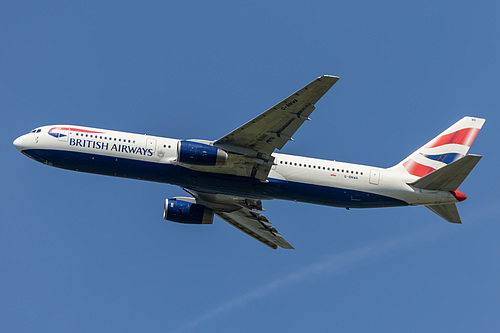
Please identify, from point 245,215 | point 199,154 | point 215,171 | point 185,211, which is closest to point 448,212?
point 245,215

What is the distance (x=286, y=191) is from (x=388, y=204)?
326 inches

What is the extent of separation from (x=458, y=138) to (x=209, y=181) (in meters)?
21.3

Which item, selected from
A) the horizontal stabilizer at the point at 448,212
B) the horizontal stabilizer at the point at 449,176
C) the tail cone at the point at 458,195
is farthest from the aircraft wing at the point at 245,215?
the tail cone at the point at 458,195

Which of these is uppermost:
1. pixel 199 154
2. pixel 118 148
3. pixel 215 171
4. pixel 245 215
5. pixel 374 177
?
pixel 374 177

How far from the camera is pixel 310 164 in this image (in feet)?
187

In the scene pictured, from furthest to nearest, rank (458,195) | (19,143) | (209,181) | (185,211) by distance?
(185,211)
(458,195)
(19,143)
(209,181)

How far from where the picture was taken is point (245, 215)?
65000 mm

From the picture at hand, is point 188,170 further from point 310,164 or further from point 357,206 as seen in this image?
point 357,206

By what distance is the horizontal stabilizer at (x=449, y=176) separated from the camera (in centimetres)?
5321

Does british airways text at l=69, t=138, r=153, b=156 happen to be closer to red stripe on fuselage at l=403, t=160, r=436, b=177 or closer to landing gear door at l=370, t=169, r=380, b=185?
landing gear door at l=370, t=169, r=380, b=185

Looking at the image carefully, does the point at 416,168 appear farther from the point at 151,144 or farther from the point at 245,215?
the point at 151,144

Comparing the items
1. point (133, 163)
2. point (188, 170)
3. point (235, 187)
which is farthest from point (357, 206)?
point (133, 163)

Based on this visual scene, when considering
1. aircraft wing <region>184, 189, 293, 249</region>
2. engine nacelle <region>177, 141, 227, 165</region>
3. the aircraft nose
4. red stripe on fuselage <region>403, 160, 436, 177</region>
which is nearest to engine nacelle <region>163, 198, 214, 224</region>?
aircraft wing <region>184, 189, 293, 249</region>

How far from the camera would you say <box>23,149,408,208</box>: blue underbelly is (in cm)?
5478
